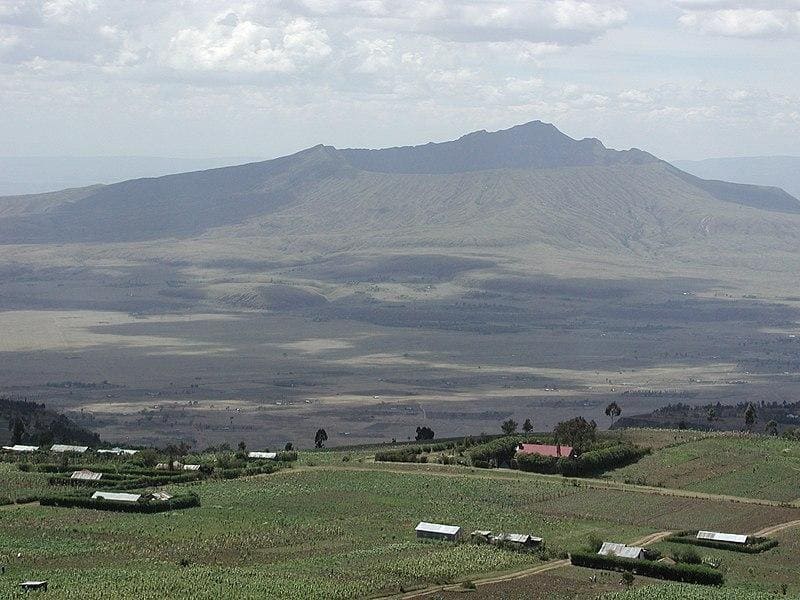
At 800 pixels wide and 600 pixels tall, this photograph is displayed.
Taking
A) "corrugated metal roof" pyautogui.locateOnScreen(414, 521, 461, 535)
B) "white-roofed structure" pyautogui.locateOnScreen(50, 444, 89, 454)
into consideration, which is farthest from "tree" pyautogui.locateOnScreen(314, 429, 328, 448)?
"corrugated metal roof" pyautogui.locateOnScreen(414, 521, 461, 535)

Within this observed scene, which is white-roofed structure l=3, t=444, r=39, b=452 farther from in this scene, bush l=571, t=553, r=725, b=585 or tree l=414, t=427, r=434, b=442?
bush l=571, t=553, r=725, b=585

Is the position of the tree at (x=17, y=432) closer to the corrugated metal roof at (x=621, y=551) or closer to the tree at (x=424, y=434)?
the tree at (x=424, y=434)

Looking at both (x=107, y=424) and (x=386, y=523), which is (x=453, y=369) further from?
(x=386, y=523)

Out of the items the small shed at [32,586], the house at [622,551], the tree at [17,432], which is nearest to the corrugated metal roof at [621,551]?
the house at [622,551]

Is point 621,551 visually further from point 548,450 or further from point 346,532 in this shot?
point 548,450

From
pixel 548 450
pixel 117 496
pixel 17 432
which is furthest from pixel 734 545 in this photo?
pixel 17 432
